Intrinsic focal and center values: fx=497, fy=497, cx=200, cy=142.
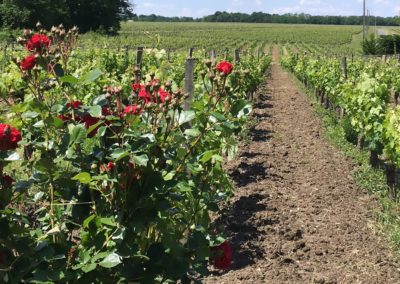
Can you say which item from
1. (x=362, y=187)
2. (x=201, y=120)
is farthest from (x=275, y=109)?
(x=201, y=120)

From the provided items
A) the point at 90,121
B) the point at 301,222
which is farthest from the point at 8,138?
the point at 301,222

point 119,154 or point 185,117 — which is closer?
point 119,154

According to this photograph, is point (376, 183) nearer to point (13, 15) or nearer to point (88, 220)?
point (88, 220)

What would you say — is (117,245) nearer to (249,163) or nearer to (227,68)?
(227,68)

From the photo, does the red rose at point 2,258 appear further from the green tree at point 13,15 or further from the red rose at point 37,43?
the green tree at point 13,15

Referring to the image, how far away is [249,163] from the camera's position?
6.87 meters

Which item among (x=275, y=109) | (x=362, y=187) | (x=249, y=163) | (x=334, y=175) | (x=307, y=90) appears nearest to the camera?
(x=362, y=187)

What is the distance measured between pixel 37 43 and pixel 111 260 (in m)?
0.79

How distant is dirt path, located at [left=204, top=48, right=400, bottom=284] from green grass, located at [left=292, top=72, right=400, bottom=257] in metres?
0.11

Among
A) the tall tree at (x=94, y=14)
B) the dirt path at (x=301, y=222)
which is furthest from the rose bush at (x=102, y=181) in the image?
the tall tree at (x=94, y=14)

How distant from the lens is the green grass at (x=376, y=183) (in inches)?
175

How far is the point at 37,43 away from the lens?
1741mm

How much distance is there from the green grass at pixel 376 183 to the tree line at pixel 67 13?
124ft

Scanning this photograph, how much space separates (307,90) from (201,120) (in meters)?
16.1
